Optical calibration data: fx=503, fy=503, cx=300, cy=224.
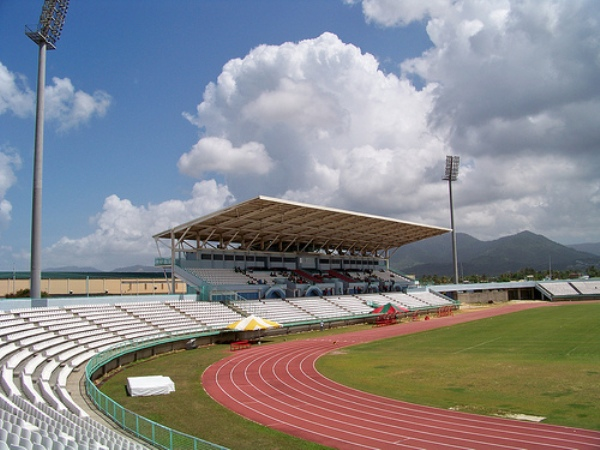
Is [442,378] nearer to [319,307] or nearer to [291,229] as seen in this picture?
[319,307]

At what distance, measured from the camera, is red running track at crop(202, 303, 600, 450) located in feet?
42.0

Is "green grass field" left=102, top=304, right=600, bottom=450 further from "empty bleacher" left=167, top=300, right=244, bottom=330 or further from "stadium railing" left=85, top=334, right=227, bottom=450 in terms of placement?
"empty bleacher" left=167, top=300, right=244, bottom=330

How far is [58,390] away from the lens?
15336 mm

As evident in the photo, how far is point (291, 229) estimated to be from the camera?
52.9 m

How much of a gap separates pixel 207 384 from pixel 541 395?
498 inches

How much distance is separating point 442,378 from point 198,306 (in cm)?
2343

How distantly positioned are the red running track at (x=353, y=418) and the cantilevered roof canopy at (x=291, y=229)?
19453mm

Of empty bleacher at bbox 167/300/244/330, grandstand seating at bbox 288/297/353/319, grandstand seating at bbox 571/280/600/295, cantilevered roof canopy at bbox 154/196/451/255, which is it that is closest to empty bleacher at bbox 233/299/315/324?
grandstand seating at bbox 288/297/353/319

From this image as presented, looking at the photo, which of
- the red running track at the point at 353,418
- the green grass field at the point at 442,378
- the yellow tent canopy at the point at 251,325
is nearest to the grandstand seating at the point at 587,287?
the green grass field at the point at 442,378

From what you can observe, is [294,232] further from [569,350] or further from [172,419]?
[172,419]

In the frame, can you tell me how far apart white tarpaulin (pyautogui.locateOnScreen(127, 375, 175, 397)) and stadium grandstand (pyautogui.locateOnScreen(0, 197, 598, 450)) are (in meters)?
1.64

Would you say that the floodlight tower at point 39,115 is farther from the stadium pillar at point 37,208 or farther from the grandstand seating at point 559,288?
the grandstand seating at point 559,288

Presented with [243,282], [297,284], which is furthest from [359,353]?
[297,284]

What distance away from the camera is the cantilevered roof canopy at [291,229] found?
1705 inches
